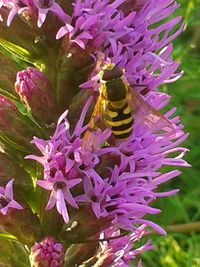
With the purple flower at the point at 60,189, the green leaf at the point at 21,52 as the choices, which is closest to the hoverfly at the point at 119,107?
the purple flower at the point at 60,189

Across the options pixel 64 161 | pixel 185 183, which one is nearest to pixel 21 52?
pixel 64 161

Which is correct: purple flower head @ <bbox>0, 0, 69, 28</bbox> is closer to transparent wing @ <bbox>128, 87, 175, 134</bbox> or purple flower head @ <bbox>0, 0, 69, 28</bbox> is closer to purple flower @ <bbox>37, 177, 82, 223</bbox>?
transparent wing @ <bbox>128, 87, 175, 134</bbox>

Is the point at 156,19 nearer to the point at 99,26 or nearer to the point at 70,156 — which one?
the point at 99,26

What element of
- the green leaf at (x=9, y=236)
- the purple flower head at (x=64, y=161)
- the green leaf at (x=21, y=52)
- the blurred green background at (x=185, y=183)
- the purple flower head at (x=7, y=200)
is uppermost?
the green leaf at (x=21, y=52)

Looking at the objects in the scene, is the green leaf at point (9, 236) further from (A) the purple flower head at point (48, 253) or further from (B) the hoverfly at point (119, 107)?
(B) the hoverfly at point (119, 107)

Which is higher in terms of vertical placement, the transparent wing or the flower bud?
the flower bud

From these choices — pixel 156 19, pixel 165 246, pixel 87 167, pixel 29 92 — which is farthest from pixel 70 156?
pixel 165 246

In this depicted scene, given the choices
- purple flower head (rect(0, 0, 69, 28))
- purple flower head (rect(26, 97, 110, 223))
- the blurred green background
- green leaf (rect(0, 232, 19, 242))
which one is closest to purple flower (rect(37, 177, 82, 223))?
purple flower head (rect(26, 97, 110, 223))
